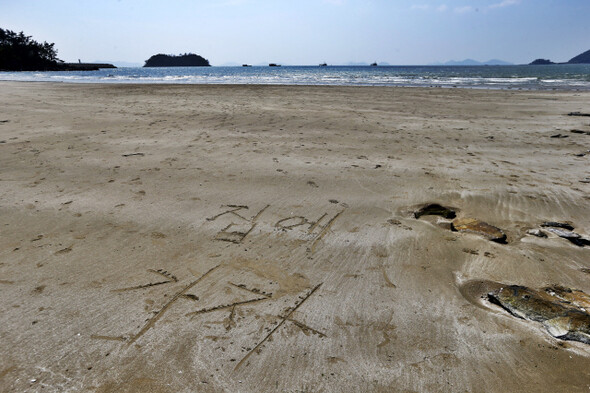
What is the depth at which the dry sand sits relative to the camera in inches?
72.3

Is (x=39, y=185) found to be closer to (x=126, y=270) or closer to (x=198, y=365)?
(x=126, y=270)

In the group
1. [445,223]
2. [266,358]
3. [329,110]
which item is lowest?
[266,358]

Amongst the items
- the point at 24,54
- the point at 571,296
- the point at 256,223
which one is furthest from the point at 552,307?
the point at 24,54

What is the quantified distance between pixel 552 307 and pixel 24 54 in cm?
9370

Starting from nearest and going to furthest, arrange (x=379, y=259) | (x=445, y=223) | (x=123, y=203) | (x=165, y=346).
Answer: (x=165, y=346) → (x=379, y=259) → (x=445, y=223) → (x=123, y=203)

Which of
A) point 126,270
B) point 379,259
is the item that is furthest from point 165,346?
point 379,259

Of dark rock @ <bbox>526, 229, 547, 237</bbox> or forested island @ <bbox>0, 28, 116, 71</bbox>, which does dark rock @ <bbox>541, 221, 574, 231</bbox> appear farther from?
forested island @ <bbox>0, 28, 116, 71</bbox>

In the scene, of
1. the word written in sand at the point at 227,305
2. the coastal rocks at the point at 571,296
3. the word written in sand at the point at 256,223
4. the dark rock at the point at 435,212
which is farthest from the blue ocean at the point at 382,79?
the word written in sand at the point at 227,305

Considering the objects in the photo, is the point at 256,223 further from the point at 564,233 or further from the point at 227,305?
the point at 564,233

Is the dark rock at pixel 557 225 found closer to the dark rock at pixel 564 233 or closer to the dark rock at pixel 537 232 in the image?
the dark rock at pixel 564 233

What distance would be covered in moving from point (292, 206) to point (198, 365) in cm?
222

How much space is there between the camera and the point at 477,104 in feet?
40.4

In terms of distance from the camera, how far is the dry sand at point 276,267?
184cm

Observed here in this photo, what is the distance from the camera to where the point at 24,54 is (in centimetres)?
6875
